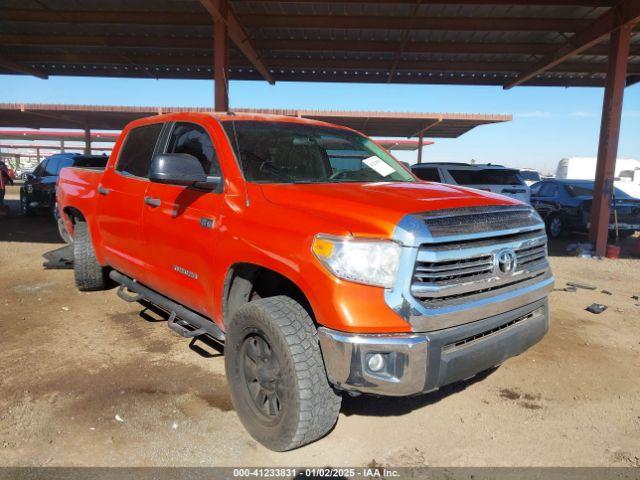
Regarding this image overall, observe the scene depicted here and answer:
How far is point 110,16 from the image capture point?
10.4 metres

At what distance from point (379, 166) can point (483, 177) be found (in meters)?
7.54

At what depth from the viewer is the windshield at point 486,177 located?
1048cm

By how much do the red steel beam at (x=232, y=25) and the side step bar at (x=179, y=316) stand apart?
19.9 feet

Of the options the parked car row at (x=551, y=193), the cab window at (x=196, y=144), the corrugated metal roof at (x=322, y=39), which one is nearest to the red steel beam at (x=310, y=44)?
the corrugated metal roof at (x=322, y=39)

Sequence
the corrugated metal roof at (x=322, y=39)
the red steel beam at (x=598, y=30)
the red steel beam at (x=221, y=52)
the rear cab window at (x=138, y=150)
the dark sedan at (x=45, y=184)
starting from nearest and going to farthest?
the rear cab window at (x=138, y=150) → the red steel beam at (x=598, y=30) → the red steel beam at (x=221, y=52) → the corrugated metal roof at (x=322, y=39) → the dark sedan at (x=45, y=184)

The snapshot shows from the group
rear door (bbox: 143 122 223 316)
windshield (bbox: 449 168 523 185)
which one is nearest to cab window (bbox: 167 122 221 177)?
rear door (bbox: 143 122 223 316)

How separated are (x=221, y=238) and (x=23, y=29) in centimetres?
1199

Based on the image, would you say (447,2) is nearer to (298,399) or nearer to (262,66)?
(262,66)

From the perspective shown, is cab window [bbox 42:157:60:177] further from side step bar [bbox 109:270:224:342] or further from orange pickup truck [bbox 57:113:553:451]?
orange pickup truck [bbox 57:113:553:451]

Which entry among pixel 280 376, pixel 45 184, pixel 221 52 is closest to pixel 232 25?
pixel 221 52

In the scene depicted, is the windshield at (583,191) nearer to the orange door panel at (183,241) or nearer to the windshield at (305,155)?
the windshield at (305,155)

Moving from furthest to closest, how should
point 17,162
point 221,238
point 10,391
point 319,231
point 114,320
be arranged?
point 17,162 → point 114,320 → point 10,391 → point 221,238 → point 319,231

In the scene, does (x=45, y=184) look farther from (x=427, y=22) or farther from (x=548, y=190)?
(x=548, y=190)

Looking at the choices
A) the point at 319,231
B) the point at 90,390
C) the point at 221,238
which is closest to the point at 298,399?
the point at 319,231
